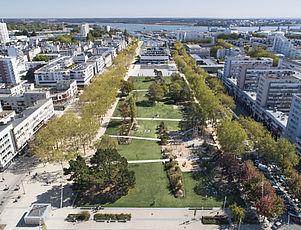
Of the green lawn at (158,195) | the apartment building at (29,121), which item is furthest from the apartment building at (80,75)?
the green lawn at (158,195)

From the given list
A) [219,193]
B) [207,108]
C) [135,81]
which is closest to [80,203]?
[219,193]

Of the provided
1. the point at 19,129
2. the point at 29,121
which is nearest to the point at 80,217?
the point at 19,129

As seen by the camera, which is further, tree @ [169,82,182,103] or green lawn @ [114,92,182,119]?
tree @ [169,82,182,103]

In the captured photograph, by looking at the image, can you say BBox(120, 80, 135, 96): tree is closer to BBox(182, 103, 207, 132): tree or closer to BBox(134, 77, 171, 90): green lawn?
BBox(134, 77, 171, 90): green lawn

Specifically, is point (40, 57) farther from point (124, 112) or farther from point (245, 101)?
point (245, 101)

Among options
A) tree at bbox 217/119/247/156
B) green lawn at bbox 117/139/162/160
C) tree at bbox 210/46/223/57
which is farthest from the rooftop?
tree at bbox 210/46/223/57

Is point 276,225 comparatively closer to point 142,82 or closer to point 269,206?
point 269,206
